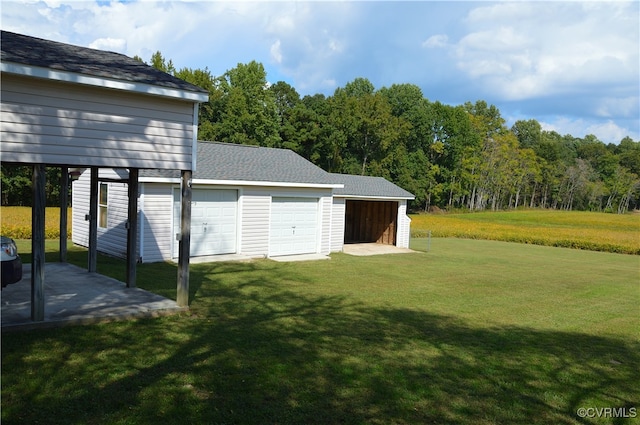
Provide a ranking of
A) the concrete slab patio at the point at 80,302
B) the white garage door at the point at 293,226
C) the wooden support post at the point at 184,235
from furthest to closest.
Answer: the white garage door at the point at 293,226 → the wooden support post at the point at 184,235 → the concrete slab patio at the point at 80,302

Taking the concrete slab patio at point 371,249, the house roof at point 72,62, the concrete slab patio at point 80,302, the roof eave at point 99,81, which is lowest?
the concrete slab patio at point 371,249

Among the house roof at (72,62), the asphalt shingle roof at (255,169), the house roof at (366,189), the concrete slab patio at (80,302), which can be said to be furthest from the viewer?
the house roof at (366,189)

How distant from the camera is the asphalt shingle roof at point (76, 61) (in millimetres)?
6434

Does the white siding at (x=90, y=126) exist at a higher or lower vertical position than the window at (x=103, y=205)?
higher

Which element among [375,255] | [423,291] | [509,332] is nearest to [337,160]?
[375,255]

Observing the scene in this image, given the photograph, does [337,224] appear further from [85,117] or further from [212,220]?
[85,117]

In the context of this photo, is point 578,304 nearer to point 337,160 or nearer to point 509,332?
point 509,332

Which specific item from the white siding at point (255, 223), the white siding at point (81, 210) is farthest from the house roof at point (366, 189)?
the white siding at point (81, 210)

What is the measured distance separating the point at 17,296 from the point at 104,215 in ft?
26.1

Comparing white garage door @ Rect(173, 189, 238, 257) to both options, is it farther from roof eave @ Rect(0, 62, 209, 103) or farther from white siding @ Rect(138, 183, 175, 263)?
roof eave @ Rect(0, 62, 209, 103)

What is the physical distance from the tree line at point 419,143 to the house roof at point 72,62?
34.9m

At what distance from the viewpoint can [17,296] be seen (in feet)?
27.1

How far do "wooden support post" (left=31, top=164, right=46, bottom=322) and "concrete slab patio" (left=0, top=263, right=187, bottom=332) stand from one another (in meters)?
0.22
